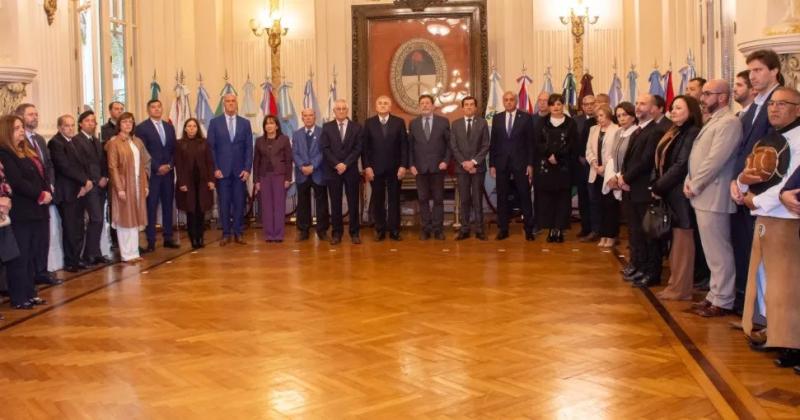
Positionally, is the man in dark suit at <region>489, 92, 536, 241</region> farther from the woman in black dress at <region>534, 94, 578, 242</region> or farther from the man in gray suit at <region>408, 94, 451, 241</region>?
the man in gray suit at <region>408, 94, 451, 241</region>

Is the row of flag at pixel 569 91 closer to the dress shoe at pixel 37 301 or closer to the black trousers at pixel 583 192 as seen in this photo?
the black trousers at pixel 583 192

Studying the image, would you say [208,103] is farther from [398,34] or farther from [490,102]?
[490,102]

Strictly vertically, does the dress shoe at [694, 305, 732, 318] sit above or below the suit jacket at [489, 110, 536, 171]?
below

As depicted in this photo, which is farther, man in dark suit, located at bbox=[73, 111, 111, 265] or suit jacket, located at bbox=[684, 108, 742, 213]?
man in dark suit, located at bbox=[73, 111, 111, 265]

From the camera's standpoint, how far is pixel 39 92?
31.3ft

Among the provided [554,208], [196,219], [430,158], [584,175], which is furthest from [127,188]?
[584,175]

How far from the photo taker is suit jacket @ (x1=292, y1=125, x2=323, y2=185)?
10797mm

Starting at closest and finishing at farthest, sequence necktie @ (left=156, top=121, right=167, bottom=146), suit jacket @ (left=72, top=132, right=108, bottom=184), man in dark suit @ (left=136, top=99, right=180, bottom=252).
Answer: suit jacket @ (left=72, top=132, right=108, bottom=184), man in dark suit @ (left=136, top=99, right=180, bottom=252), necktie @ (left=156, top=121, right=167, bottom=146)

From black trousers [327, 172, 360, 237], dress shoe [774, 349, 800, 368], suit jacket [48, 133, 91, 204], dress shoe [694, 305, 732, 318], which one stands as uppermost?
suit jacket [48, 133, 91, 204]

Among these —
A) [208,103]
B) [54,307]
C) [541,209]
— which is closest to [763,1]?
[541,209]

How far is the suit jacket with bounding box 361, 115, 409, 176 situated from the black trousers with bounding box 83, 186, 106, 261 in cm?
299

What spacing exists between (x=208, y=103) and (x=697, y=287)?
25.8 ft

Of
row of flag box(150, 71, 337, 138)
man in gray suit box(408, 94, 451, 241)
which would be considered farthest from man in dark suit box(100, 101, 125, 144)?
man in gray suit box(408, 94, 451, 241)

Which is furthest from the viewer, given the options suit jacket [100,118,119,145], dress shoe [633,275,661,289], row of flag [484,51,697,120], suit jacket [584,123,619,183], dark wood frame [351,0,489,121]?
dark wood frame [351,0,489,121]
